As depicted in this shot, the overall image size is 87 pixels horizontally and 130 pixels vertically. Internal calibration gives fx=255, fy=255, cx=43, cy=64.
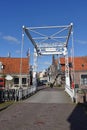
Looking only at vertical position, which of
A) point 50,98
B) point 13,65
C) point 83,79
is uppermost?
point 13,65

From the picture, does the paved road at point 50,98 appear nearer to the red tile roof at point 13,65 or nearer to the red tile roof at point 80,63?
the red tile roof at point 13,65

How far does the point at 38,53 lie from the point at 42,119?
23554 mm

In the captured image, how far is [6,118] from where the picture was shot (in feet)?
38.5

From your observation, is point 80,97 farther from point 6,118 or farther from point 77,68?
point 77,68

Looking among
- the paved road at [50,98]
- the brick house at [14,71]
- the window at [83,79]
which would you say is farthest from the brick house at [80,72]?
the paved road at [50,98]

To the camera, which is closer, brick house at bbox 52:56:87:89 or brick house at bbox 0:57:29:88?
brick house at bbox 0:57:29:88

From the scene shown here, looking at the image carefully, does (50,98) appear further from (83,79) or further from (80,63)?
(80,63)

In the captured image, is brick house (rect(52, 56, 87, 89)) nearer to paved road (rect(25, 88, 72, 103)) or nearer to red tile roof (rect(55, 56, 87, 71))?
red tile roof (rect(55, 56, 87, 71))

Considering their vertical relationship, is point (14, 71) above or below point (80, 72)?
above

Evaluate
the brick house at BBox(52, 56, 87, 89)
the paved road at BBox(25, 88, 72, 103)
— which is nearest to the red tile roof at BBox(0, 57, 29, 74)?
the brick house at BBox(52, 56, 87, 89)

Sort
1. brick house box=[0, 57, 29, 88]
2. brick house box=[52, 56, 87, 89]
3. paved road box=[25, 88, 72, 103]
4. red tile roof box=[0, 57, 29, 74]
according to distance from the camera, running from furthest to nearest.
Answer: brick house box=[52, 56, 87, 89]
red tile roof box=[0, 57, 29, 74]
brick house box=[0, 57, 29, 88]
paved road box=[25, 88, 72, 103]

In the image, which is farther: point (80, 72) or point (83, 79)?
point (80, 72)

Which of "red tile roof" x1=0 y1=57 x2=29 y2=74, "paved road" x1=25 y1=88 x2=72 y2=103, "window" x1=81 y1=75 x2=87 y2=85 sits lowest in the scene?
"paved road" x1=25 y1=88 x2=72 y2=103

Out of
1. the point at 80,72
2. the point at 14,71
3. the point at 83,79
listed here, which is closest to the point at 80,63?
the point at 80,72
